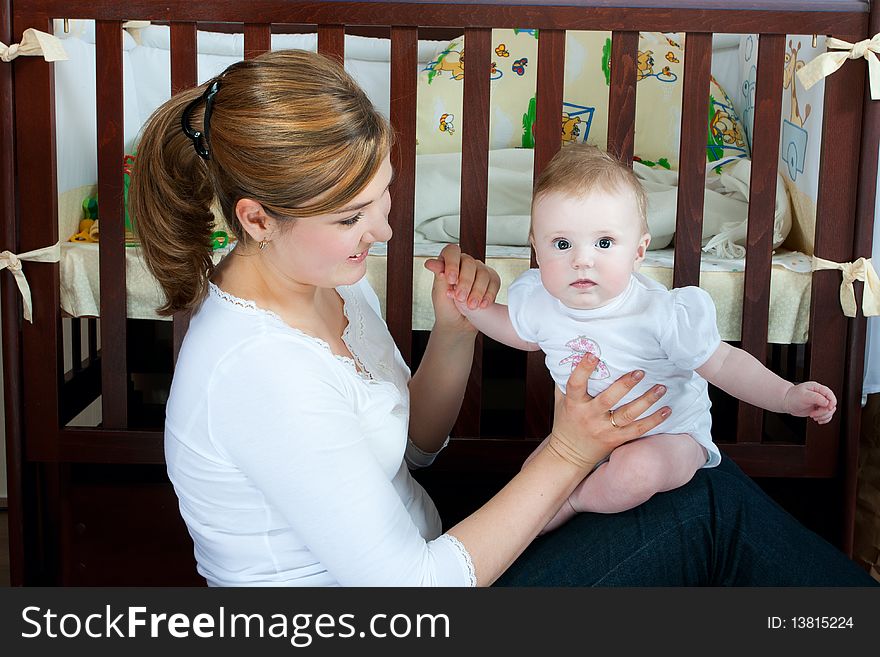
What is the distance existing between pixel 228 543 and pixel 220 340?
0.26m

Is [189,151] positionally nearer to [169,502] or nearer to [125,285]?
[125,285]

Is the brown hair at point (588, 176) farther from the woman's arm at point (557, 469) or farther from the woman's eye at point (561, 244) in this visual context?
the woman's arm at point (557, 469)

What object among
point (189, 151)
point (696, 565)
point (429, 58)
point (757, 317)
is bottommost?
point (696, 565)

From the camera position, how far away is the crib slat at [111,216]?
1607 mm

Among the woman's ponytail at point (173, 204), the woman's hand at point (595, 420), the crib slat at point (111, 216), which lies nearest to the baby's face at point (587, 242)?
the woman's hand at point (595, 420)

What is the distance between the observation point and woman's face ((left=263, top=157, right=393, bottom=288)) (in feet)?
3.79

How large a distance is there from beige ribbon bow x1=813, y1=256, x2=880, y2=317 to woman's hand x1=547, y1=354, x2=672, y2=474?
0.52m

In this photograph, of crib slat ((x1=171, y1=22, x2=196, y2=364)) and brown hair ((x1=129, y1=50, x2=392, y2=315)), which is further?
crib slat ((x1=171, y1=22, x2=196, y2=364))

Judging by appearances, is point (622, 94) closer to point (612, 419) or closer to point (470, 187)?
point (470, 187)

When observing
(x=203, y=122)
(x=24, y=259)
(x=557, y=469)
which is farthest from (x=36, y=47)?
(x=557, y=469)

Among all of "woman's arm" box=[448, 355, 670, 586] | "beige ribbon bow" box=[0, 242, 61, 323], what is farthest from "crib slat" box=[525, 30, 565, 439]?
"beige ribbon bow" box=[0, 242, 61, 323]

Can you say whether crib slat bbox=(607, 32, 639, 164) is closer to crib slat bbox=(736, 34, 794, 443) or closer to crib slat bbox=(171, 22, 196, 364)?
crib slat bbox=(736, 34, 794, 443)
